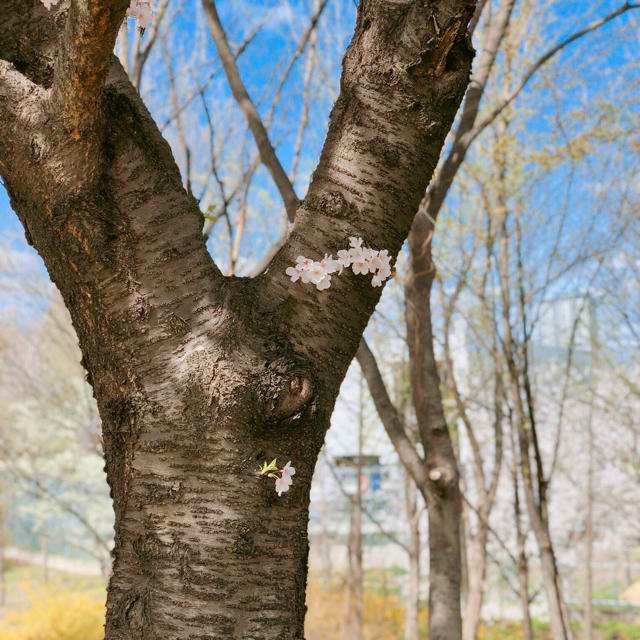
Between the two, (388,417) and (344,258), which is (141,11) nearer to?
(344,258)

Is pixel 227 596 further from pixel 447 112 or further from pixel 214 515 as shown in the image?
pixel 447 112

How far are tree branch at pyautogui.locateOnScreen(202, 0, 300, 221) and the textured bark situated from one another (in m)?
0.81

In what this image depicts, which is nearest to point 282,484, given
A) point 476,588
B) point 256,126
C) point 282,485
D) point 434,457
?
point 282,485

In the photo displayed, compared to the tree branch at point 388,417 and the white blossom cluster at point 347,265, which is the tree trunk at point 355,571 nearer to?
the tree branch at point 388,417

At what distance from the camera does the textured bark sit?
926mm

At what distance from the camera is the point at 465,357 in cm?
800

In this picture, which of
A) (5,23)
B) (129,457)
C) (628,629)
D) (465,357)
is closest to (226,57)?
(5,23)

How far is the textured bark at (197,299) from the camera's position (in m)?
0.93

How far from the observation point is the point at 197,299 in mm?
1012

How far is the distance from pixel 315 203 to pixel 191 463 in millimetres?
462

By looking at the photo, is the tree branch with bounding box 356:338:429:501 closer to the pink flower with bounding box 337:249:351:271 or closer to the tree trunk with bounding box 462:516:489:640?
the pink flower with bounding box 337:249:351:271

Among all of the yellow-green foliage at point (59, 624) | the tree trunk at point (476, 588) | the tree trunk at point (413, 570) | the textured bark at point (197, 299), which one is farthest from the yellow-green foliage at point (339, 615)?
the textured bark at point (197, 299)

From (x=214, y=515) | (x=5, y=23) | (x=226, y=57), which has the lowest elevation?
(x=214, y=515)

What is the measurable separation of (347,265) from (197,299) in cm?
24
